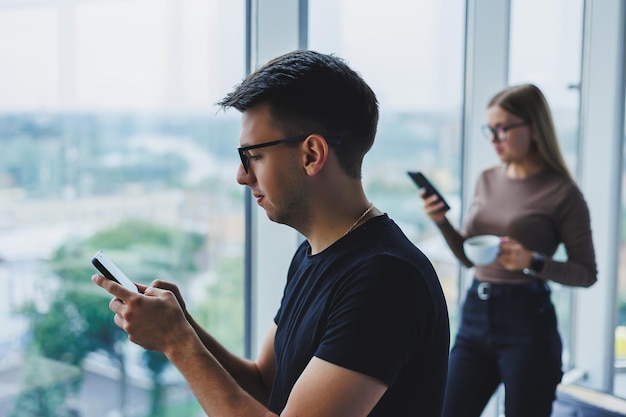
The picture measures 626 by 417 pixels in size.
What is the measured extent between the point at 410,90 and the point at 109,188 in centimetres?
145

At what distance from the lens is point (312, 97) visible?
3.90 feet

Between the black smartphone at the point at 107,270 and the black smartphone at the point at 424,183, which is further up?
the black smartphone at the point at 424,183

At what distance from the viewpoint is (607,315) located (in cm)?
365

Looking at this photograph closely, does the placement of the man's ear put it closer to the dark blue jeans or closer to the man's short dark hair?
the man's short dark hair

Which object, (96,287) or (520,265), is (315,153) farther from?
(520,265)

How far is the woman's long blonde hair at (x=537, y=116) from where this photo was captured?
2338mm

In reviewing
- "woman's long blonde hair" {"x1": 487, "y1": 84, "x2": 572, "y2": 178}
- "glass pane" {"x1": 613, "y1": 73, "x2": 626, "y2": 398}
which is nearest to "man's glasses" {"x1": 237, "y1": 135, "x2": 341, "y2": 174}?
"woman's long blonde hair" {"x1": 487, "y1": 84, "x2": 572, "y2": 178}

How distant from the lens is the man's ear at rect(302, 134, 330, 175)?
1186mm

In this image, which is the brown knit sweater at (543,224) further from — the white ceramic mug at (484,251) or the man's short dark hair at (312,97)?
the man's short dark hair at (312,97)

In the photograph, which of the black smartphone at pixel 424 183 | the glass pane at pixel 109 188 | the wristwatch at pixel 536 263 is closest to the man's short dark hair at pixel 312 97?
the glass pane at pixel 109 188

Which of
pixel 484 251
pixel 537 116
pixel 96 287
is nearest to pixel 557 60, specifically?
pixel 537 116

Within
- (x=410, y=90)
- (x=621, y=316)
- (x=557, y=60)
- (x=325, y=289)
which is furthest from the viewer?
(x=621, y=316)

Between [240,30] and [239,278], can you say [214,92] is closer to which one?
[240,30]

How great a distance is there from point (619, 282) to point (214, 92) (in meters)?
2.77
